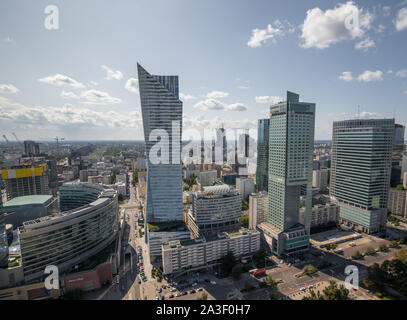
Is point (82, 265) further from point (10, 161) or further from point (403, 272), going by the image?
point (10, 161)

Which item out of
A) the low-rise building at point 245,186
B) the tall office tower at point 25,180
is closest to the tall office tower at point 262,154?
the low-rise building at point 245,186

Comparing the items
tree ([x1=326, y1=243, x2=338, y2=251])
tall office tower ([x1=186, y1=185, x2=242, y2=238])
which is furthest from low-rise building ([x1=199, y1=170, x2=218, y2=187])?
tree ([x1=326, y1=243, x2=338, y2=251])

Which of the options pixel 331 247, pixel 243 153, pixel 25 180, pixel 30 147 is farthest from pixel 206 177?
pixel 30 147

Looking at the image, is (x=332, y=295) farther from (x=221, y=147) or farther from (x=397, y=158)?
(x=221, y=147)

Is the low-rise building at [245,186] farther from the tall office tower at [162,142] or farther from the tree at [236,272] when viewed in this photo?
the tree at [236,272]

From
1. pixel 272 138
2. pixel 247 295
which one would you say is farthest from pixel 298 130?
pixel 247 295
